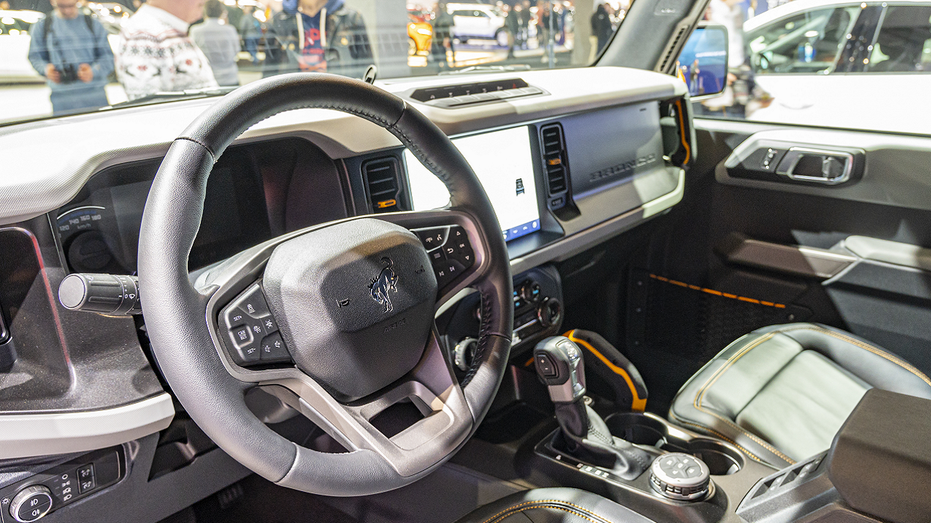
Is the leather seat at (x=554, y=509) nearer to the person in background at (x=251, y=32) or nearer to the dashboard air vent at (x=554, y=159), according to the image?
the dashboard air vent at (x=554, y=159)

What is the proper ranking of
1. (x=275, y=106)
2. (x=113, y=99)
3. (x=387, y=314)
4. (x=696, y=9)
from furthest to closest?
(x=696, y=9) < (x=113, y=99) < (x=387, y=314) < (x=275, y=106)

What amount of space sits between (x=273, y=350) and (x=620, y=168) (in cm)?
152

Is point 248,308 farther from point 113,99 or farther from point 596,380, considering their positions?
point 596,380

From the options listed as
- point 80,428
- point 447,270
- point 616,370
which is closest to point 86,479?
point 80,428

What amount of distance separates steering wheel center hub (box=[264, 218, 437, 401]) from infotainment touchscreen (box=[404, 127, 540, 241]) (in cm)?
47

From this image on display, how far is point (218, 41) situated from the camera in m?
2.43

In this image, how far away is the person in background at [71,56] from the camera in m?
1.62

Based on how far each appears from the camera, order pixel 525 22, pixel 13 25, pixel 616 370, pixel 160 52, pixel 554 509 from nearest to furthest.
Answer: pixel 554 509, pixel 13 25, pixel 616 370, pixel 160 52, pixel 525 22

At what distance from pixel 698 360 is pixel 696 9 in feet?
→ 4.07

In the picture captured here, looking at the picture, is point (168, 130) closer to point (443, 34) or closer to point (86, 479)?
point (86, 479)

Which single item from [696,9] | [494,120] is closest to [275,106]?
[494,120]

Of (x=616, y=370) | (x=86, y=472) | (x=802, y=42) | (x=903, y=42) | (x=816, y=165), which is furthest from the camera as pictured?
(x=802, y=42)

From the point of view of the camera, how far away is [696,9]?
235cm

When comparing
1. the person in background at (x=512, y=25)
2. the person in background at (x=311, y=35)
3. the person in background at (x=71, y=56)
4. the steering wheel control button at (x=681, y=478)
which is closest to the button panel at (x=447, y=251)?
the steering wheel control button at (x=681, y=478)
